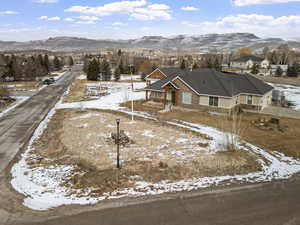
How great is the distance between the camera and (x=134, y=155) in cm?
1487

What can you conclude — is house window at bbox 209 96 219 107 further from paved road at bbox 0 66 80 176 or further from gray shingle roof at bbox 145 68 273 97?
paved road at bbox 0 66 80 176

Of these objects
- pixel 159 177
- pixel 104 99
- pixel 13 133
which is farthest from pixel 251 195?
pixel 104 99

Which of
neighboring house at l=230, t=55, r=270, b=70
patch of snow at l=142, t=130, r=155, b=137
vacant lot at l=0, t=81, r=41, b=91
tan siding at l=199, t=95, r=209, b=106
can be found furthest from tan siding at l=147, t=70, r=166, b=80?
neighboring house at l=230, t=55, r=270, b=70

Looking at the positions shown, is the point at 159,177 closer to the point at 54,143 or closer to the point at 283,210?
the point at 283,210

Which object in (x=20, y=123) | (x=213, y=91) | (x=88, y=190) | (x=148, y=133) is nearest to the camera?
(x=88, y=190)

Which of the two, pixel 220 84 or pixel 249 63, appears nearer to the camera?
pixel 220 84

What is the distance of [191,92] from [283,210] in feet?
68.0

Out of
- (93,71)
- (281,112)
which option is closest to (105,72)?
(93,71)

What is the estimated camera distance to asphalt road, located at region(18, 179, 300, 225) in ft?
27.7

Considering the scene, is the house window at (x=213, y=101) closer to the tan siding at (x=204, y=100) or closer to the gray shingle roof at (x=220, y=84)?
the tan siding at (x=204, y=100)

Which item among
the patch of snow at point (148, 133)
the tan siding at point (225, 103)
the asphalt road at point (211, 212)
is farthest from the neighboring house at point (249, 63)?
the asphalt road at point (211, 212)

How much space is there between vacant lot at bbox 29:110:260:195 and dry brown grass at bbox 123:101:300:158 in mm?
3411

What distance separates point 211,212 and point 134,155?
6.95m

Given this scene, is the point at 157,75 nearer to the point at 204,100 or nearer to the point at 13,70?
the point at 204,100
